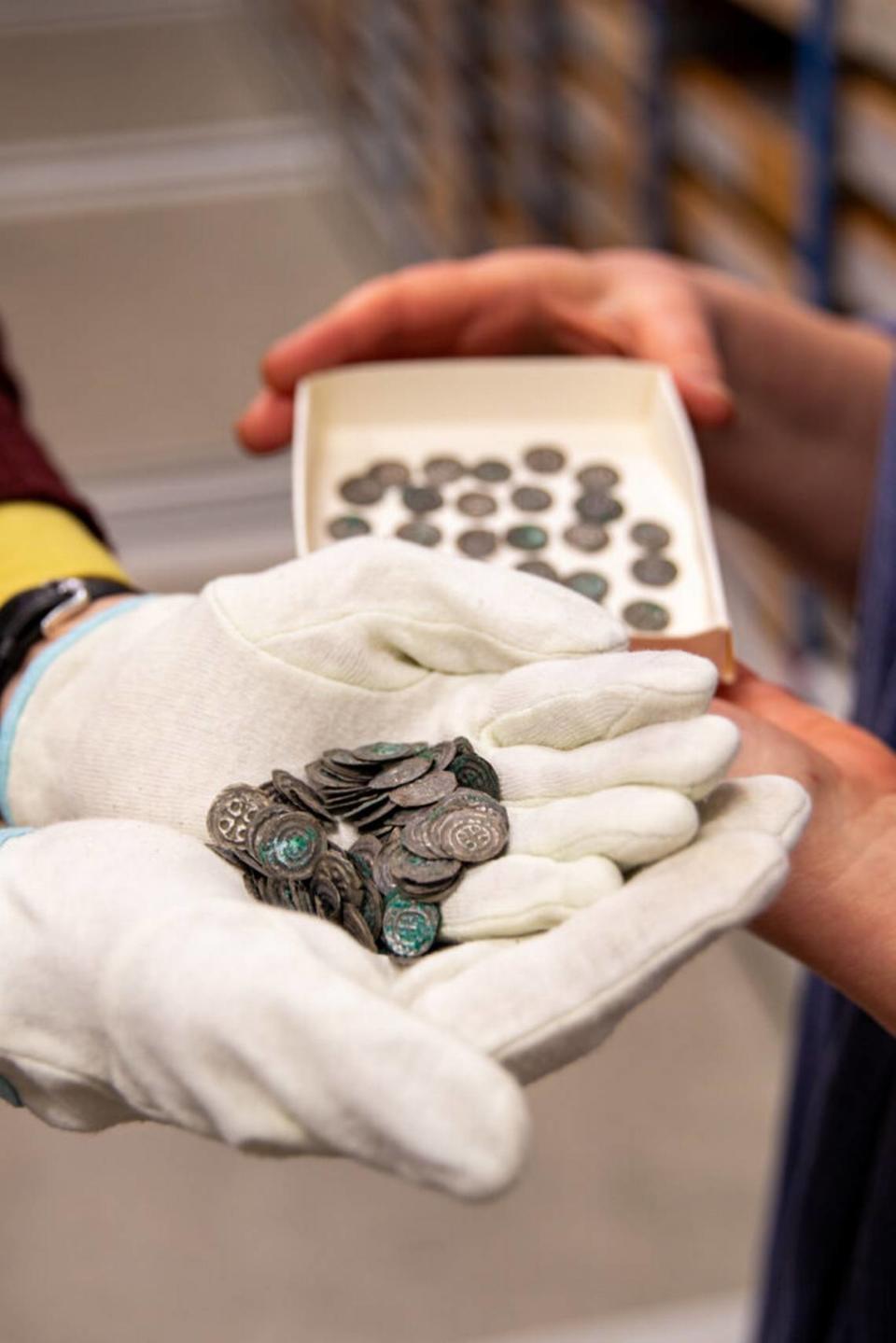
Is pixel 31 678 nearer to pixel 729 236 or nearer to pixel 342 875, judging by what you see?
pixel 342 875

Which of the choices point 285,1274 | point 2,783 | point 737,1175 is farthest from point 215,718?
point 737,1175

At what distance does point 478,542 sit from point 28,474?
30 centimetres

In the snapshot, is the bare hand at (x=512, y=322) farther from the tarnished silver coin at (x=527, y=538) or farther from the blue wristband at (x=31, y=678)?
the blue wristband at (x=31, y=678)

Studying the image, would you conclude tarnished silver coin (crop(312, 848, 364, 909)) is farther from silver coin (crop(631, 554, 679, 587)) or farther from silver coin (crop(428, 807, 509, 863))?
silver coin (crop(631, 554, 679, 587))

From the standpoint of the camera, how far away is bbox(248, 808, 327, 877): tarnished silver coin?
0.61 m

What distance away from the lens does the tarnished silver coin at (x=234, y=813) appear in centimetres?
63

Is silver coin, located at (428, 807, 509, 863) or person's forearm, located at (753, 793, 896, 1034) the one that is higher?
silver coin, located at (428, 807, 509, 863)

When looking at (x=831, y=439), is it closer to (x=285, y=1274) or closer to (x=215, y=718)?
(x=215, y=718)

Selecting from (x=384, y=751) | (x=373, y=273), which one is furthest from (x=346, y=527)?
(x=373, y=273)

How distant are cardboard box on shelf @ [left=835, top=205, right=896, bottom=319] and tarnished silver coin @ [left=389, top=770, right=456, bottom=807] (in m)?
1.20

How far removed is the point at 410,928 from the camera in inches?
23.8

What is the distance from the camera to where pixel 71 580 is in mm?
831

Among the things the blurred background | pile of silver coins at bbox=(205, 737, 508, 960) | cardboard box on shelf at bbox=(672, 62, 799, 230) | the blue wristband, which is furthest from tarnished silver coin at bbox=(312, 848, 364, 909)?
cardboard box on shelf at bbox=(672, 62, 799, 230)

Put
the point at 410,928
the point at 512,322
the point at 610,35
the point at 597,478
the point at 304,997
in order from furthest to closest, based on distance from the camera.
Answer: the point at 610,35
the point at 512,322
the point at 597,478
the point at 410,928
the point at 304,997
